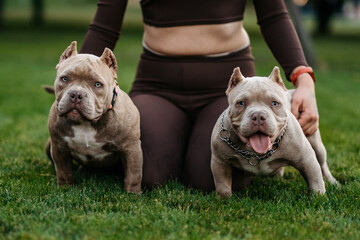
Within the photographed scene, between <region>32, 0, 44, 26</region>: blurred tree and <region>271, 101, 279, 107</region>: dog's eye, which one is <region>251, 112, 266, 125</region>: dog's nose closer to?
<region>271, 101, 279, 107</region>: dog's eye

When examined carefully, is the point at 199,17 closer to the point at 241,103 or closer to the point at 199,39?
the point at 199,39

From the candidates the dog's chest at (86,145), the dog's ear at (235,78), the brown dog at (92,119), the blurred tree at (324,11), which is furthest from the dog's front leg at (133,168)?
the blurred tree at (324,11)

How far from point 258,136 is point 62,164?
1.54 meters

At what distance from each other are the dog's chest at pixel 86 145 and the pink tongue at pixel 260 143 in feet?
3.60

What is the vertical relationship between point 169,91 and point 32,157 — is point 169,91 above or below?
above

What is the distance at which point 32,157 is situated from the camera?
15.4ft

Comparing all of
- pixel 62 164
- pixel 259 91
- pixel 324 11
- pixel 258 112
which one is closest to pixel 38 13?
pixel 324 11

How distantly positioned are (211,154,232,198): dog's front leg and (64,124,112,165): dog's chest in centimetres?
79

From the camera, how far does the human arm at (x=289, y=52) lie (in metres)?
3.65

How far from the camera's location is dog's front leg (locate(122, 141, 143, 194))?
353cm

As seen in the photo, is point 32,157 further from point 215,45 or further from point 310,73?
point 310,73

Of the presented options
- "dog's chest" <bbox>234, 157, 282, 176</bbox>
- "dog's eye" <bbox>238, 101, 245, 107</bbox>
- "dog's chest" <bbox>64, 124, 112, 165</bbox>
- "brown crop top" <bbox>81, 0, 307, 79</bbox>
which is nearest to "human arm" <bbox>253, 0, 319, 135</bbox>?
"brown crop top" <bbox>81, 0, 307, 79</bbox>

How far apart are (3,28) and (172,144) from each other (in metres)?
23.4

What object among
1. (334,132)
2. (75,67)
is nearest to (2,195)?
(75,67)
